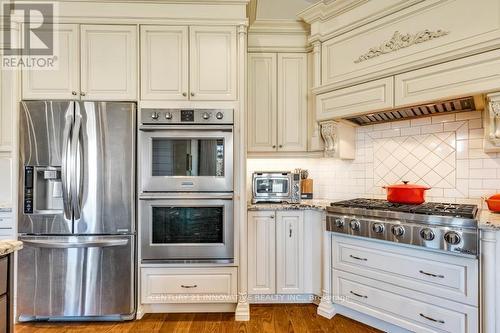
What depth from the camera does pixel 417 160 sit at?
7.61 ft

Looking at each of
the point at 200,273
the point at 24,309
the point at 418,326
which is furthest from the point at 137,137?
the point at 418,326

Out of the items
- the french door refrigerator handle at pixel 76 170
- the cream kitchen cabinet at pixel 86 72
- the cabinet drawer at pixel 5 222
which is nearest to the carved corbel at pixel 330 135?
the cream kitchen cabinet at pixel 86 72

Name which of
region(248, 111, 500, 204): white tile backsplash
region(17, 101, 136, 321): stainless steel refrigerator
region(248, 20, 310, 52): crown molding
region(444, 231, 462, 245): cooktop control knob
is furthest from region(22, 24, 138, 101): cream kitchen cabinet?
region(444, 231, 462, 245): cooktop control knob

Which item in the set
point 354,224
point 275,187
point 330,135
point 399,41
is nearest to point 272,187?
point 275,187

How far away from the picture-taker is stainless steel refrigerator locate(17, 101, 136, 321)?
205 centimetres

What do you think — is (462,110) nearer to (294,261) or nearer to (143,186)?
(294,261)

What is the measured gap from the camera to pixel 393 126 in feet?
8.02

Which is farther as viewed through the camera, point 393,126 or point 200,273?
point 393,126

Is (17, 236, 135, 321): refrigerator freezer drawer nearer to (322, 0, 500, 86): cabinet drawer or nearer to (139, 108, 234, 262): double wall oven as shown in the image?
(139, 108, 234, 262): double wall oven

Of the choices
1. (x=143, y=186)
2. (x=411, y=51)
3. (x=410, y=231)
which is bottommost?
(x=410, y=231)

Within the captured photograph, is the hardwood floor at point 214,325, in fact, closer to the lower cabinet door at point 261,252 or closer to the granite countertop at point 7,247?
the lower cabinet door at point 261,252

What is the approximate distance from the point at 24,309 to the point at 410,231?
9.66ft

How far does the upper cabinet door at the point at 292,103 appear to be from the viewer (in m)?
2.64

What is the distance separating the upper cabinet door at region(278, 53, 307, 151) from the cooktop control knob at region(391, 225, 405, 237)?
3.68ft
